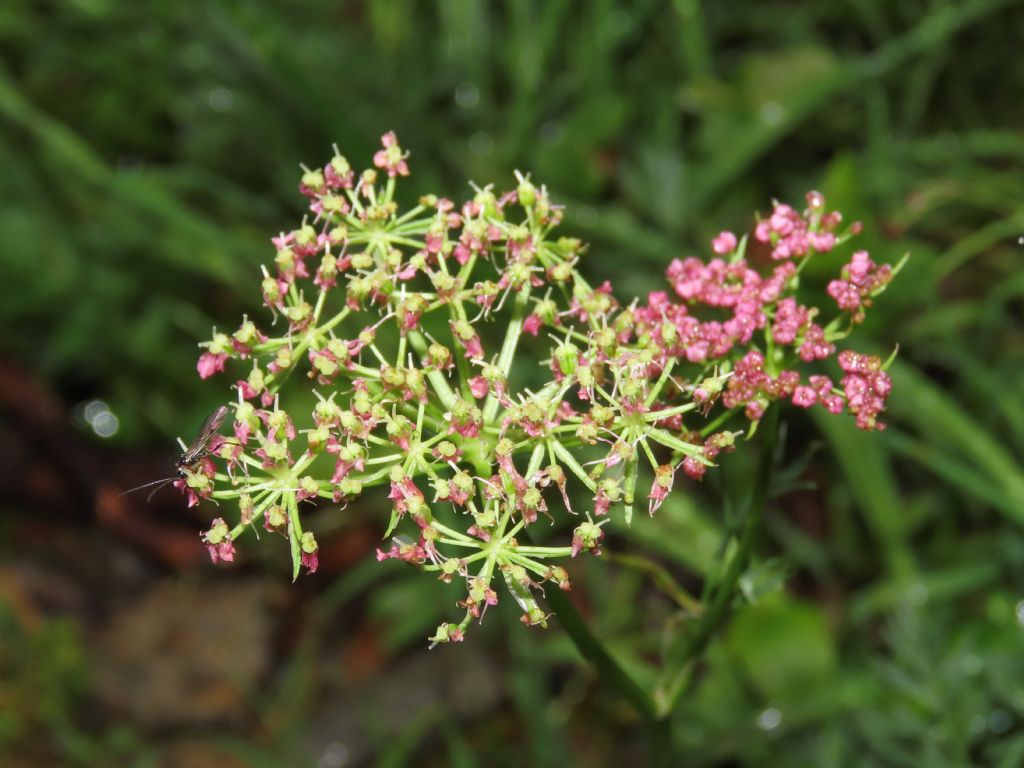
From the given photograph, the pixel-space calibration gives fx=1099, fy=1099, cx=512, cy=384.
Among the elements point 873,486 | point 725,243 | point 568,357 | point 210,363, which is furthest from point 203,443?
point 873,486

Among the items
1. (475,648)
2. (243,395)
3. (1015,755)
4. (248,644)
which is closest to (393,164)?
(243,395)

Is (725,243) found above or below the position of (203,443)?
below

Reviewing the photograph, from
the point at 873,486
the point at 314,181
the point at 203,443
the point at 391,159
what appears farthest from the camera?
the point at 873,486

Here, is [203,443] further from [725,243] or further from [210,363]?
[725,243]

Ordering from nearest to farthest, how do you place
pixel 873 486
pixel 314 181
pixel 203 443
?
pixel 203 443, pixel 314 181, pixel 873 486

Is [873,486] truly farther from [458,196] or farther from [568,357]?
[568,357]

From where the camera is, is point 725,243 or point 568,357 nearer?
point 568,357

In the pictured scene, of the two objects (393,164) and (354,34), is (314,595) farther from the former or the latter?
(393,164)

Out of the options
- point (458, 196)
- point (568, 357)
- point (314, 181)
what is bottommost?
point (568, 357)

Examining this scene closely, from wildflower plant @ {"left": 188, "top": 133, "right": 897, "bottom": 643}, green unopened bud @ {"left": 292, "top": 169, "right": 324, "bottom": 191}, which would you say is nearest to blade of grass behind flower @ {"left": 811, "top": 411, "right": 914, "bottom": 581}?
wildflower plant @ {"left": 188, "top": 133, "right": 897, "bottom": 643}
